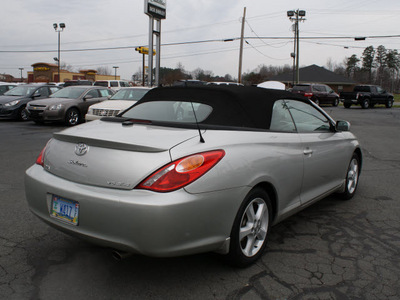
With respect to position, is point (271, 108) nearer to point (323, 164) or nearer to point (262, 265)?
point (323, 164)

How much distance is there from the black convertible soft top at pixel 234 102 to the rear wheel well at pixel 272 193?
20.9 inches

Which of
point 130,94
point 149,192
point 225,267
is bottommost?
point 225,267

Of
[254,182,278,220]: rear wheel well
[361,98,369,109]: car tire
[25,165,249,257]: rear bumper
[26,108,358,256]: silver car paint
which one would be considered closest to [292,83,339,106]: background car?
[361,98,369,109]: car tire

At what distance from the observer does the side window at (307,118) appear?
3.88 m

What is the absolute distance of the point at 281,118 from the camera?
143 inches

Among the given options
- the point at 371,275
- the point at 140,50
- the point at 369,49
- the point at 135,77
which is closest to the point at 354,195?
the point at 371,275

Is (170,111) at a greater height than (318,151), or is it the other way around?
(170,111)

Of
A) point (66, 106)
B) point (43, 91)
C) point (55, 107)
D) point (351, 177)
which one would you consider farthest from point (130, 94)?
point (351, 177)

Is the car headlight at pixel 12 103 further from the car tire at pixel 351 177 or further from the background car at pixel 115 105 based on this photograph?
the car tire at pixel 351 177

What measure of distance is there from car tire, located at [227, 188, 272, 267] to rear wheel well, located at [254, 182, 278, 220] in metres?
0.06

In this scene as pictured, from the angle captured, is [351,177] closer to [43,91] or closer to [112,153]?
[112,153]

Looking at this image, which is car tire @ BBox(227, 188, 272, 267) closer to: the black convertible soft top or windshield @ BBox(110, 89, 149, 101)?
the black convertible soft top

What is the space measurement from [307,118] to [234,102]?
129cm

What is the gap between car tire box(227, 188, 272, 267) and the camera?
2756 millimetres
